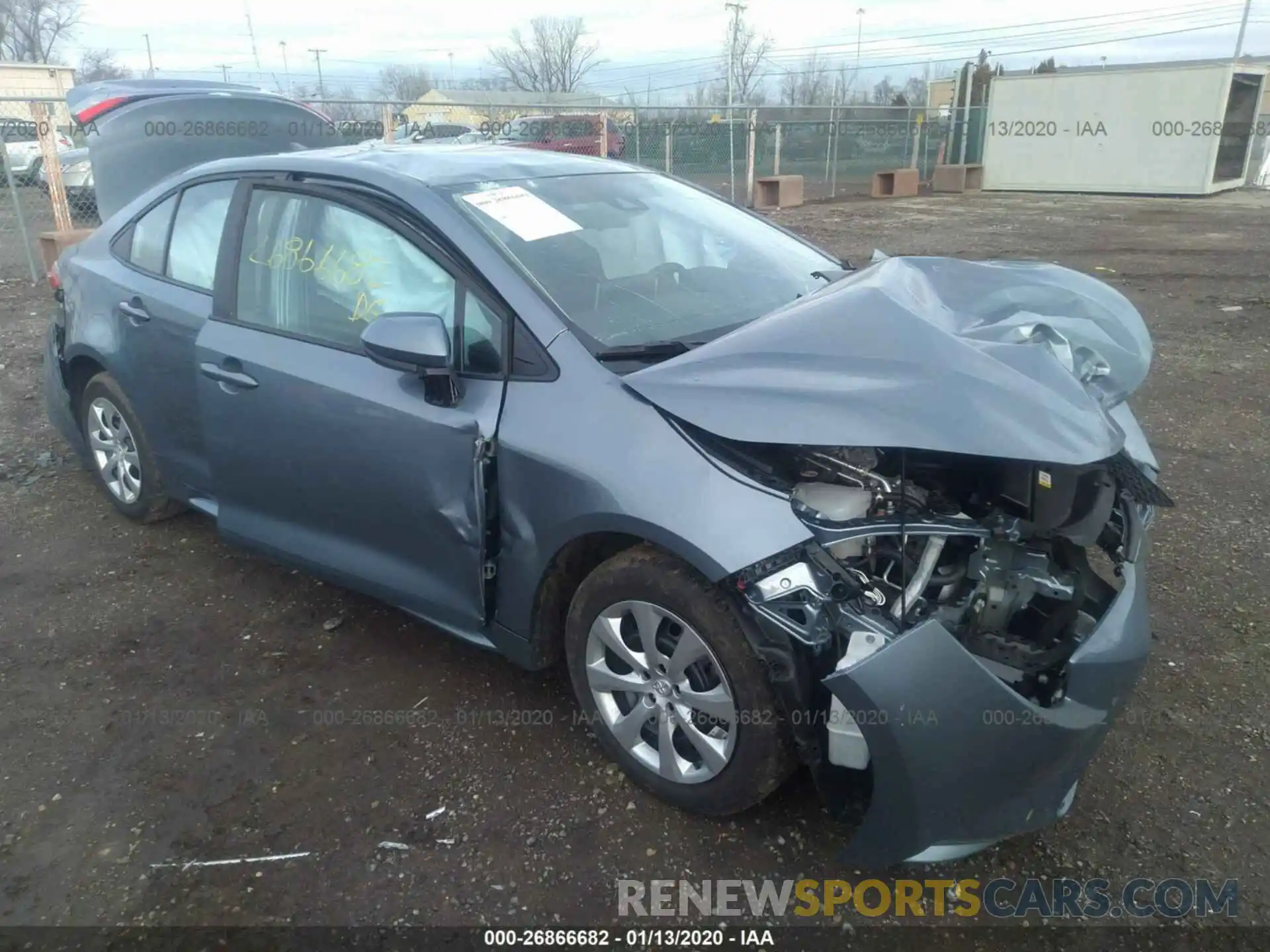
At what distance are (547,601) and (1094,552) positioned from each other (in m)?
2.25

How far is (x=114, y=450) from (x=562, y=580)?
2847 millimetres

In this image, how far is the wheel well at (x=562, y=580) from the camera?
8.55ft

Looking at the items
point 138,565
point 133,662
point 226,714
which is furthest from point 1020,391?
point 138,565

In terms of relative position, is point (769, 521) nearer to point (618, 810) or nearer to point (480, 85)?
point (618, 810)

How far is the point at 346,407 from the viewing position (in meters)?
2.99

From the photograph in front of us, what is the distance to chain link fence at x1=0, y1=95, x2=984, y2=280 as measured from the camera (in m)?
12.6

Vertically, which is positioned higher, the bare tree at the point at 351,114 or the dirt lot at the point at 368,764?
the bare tree at the point at 351,114

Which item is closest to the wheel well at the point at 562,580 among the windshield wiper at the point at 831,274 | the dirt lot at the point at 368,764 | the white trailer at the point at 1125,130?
the dirt lot at the point at 368,764

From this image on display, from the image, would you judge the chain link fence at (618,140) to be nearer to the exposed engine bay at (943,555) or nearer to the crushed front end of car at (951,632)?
the exposed engine bay at (943,555)

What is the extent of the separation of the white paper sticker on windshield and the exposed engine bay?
3.50 ft

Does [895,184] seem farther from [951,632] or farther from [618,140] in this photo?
[951,632]

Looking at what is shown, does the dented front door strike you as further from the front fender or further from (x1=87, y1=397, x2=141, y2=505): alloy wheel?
the front fender

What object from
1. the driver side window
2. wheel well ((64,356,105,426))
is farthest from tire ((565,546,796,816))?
wheel well ((64,356,105,426))

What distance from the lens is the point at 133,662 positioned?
344cm
